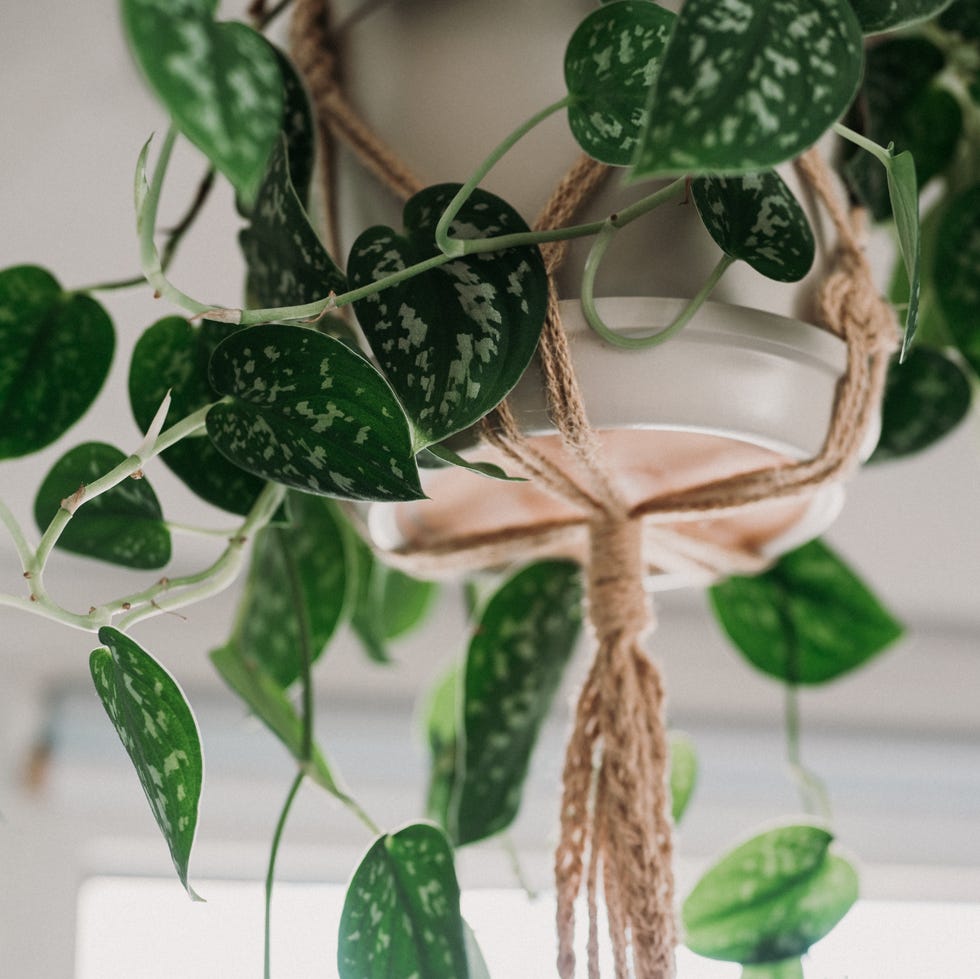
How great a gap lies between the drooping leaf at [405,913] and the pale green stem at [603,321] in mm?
236

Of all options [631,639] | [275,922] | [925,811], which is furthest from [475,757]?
[925,811]

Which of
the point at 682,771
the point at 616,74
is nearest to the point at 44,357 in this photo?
the point at 616,74

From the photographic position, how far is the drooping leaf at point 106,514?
19.5 inches

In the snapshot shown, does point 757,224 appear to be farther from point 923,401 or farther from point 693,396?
point 923,401

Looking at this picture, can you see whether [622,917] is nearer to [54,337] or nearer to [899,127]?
[54,337]

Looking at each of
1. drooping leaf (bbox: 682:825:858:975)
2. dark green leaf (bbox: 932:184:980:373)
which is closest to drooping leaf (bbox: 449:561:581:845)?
drooping leaf (bbox: 682:825:858:975)

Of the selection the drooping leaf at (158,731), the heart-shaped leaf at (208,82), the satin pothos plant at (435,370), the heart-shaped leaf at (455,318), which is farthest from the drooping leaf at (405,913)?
the heart-shaped leaf at (208,82)

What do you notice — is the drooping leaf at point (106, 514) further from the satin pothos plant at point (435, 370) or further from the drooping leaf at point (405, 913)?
the drooping leaf at point (405, 913)

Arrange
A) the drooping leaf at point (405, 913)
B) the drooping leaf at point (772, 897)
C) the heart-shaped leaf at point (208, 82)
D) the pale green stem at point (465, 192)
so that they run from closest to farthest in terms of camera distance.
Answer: the heart-shaped leaf at point (208, 82) → the pale green stem at point (465, 192) → the drooping leaf at point (405, 913) → the drooping leaf at point (772, 897)

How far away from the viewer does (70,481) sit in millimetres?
498

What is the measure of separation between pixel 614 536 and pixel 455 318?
0.55 ft

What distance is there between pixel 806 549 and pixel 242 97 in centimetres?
54

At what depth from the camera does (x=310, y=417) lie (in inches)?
15.1

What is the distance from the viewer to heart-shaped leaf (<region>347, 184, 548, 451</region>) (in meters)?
0.38
